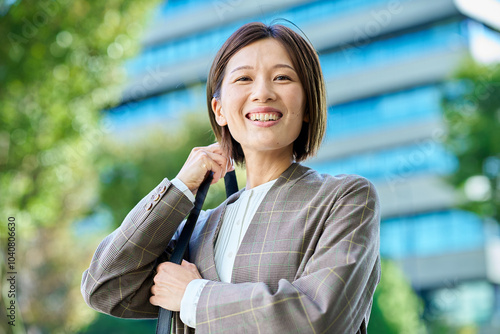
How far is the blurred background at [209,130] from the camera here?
6695mm

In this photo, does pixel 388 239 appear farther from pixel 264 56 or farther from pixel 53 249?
pixel 264 56

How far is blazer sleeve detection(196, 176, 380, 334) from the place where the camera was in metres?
1.10

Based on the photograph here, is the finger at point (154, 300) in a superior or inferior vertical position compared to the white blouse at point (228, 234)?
inferior

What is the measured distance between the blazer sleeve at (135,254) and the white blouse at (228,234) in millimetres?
49

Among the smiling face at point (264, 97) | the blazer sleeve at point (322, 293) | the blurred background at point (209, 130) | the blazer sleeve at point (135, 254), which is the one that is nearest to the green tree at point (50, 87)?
the blurred background at point (209, 130)

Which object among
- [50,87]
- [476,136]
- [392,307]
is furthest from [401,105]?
[50,87]

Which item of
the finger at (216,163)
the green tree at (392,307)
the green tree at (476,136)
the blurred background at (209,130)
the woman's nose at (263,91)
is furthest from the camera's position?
the green tree at (476,136)

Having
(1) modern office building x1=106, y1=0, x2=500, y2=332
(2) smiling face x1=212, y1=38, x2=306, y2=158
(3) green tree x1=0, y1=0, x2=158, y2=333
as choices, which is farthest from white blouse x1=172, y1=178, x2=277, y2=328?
(1) modern office building x1=106, y1=0, x2=500, y2=332

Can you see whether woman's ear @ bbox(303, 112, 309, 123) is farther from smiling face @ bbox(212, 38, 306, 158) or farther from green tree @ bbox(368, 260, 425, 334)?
green tree @ bbox(368, 260, 425, 334)

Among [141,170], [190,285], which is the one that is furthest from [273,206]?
[141,170]

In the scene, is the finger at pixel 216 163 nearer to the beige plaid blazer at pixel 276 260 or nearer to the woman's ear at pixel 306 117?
the beige plaid blazer at pixel 276 260

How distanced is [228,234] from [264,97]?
31 cm

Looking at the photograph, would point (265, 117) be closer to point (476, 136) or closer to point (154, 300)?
point (154, 300)

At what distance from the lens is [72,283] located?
9.27m
